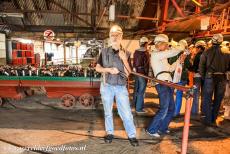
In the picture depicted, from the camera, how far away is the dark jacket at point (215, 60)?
664 cm

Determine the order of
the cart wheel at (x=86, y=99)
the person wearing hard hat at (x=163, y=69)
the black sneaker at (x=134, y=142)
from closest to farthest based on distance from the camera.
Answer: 1. the black sneaker at (x=134, y=142)
2. the person wearing hard hat at (x=163, y=69)
3. the cart wheel at (x=86, y=99)

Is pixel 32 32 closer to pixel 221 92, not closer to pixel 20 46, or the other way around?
pixel 20 46

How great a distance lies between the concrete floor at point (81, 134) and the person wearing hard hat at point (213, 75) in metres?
0.43

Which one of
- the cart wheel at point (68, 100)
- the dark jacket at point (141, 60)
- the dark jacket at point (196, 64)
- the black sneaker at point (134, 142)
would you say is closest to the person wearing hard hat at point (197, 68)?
the dark jacket at point (196, 64)

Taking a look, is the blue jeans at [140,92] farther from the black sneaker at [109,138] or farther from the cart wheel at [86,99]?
the black sneaker at [109,138]

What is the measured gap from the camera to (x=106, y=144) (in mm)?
5289

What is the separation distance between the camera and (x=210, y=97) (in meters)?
6.98

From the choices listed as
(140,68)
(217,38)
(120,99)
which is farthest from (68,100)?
(217,38)

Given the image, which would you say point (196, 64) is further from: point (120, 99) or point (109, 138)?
point (109, 138)

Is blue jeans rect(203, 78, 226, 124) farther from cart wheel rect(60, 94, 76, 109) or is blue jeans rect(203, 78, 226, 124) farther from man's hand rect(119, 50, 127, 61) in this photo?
cart wheel rect(60, 94, 76, 109)

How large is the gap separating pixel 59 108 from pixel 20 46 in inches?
411

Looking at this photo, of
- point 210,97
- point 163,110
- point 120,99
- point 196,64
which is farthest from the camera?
point 196,64

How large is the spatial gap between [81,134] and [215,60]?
3.83 meters

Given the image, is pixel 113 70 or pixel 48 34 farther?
pixel 48 34
